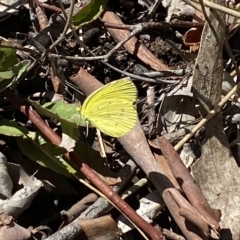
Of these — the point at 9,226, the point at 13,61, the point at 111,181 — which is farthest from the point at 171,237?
the point at 13,61

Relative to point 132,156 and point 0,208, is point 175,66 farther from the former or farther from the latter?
point 0,208

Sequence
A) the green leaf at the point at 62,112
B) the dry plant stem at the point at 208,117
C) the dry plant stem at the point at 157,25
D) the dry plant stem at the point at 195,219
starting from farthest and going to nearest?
1. the dry plant stem at the point at 157,25
2. the dry plant stem at the point at 208,117
3. the green leaf at the point at 62,112
4. the dry plant stem at the point at 195,219

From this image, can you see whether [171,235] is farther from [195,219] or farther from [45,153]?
[45,153]

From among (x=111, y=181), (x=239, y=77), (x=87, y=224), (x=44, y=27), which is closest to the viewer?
(x=87, y=224)

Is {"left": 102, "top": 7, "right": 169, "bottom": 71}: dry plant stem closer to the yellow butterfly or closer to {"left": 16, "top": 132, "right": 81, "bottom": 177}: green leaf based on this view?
the yellow butterfly

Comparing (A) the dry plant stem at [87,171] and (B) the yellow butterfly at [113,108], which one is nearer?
(A) the dry plant stem at [87,171]

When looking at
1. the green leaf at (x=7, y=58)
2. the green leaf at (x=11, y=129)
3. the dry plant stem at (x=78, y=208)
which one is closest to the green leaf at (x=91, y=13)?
the green leaf at (x=7, y=58)

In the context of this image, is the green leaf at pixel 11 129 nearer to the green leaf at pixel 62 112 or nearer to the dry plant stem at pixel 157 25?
the green leaf at pixel 62 112
